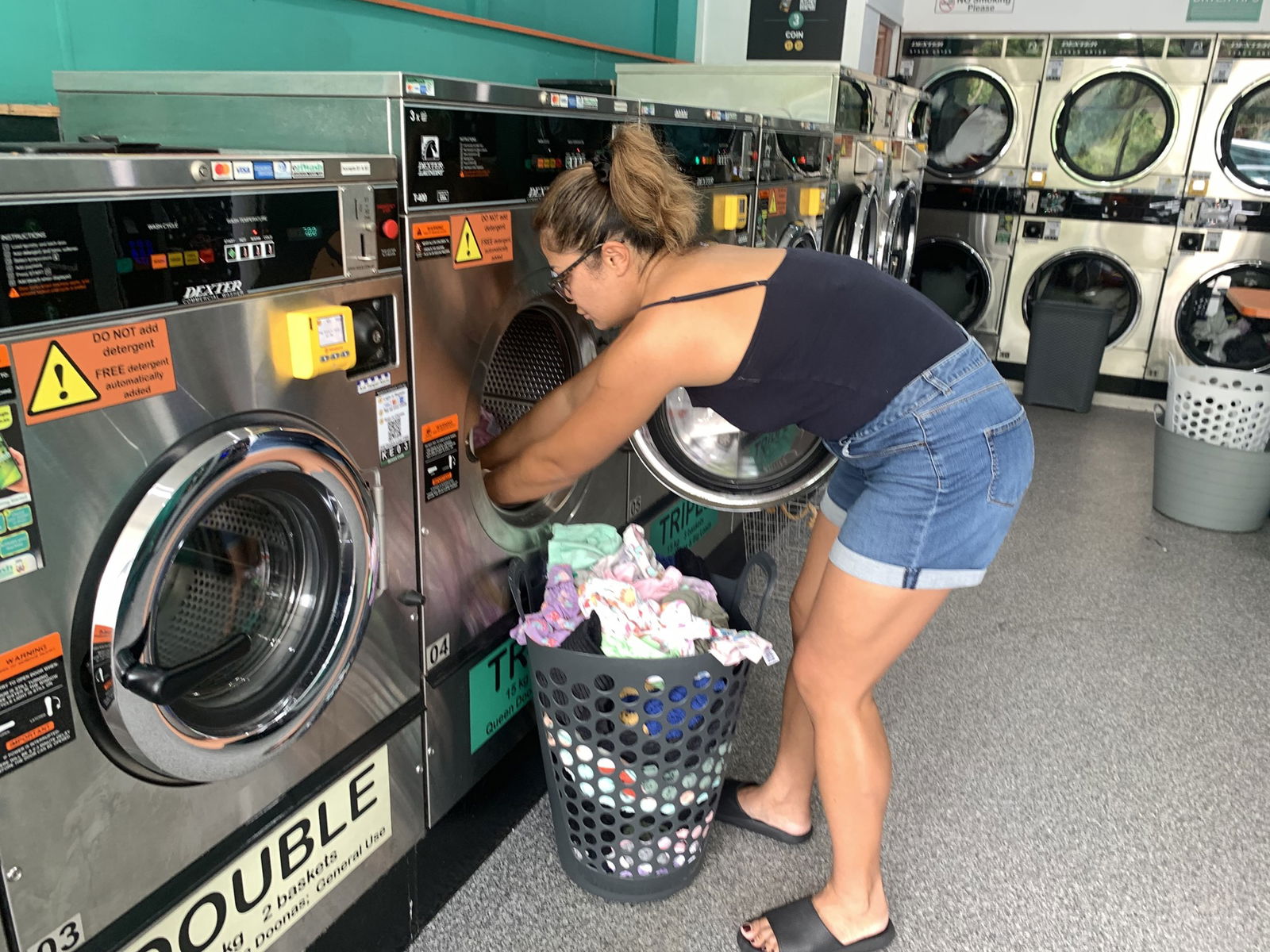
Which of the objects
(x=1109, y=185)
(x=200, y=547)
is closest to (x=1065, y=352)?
(x=1109, y=185)

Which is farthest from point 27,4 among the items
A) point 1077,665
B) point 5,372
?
point 1077,665

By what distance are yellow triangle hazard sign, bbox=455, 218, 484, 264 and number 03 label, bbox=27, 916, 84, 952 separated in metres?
1.02

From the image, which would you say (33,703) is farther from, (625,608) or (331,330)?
(625,608)

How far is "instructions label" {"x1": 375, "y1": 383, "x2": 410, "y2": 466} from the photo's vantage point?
1432 millimetres

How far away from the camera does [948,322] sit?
5.21ft

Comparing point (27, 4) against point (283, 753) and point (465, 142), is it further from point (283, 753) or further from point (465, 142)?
point (283, 753)

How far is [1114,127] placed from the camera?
17.0 feet

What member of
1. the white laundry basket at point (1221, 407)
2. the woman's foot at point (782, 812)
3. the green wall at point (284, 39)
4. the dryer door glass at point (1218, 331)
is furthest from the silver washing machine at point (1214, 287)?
the woman's foot at point (782, 812)

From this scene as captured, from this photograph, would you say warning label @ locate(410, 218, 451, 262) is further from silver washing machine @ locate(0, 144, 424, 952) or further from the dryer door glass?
the dryer door glass

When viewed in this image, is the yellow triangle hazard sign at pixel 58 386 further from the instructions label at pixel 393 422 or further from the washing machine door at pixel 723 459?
the washing machine door at pixel 723 459

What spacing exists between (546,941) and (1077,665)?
183 centimetres

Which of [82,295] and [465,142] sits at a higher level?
[465,142]

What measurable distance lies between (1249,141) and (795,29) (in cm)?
271

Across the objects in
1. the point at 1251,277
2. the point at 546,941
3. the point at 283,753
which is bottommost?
the point at 546,941
